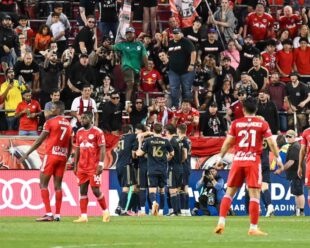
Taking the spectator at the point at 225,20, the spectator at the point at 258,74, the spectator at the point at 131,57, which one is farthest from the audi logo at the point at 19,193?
the spectator at the point at 225,20

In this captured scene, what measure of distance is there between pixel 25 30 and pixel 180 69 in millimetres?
4907

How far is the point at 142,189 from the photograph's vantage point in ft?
94.2

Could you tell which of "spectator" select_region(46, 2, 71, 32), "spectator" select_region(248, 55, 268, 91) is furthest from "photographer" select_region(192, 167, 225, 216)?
"spectator" select_region(46, 2, 71, 32)

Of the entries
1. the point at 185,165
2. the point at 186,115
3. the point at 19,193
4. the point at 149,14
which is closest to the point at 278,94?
the point at 186,115

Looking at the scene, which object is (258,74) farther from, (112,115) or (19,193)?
(19,193)

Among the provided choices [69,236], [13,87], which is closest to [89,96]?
[13,87]

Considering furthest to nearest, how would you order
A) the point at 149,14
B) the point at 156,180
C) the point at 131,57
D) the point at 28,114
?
the point at 149,14
the point at 131,57
the point at 28,114
the point at 156,180

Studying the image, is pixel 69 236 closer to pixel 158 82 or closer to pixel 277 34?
pixel 158 82

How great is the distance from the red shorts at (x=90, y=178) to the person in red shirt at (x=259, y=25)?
44.0 feet

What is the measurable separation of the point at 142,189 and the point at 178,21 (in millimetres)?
6660

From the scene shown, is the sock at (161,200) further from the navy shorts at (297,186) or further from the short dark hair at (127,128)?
the navy shorts at (297,186)

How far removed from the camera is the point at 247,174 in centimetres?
1841

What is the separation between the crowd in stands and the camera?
3042 centimetres

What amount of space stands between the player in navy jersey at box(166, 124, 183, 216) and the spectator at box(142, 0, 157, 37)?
635 cm
